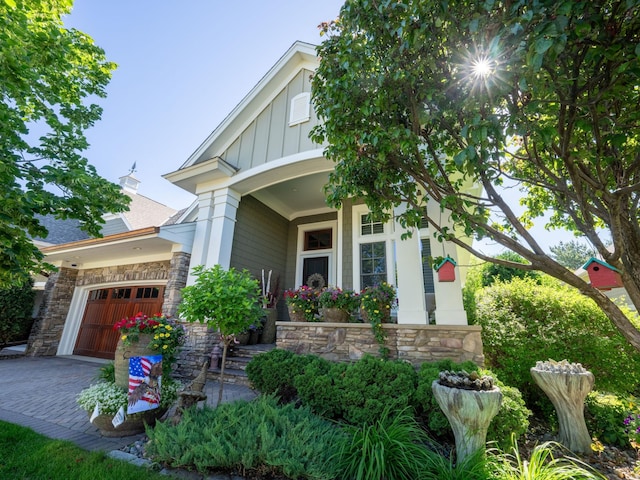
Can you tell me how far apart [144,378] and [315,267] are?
5405 mm

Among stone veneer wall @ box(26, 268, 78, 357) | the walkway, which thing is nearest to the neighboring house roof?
stone veneer wall @ box(26, 268, 78, 357)

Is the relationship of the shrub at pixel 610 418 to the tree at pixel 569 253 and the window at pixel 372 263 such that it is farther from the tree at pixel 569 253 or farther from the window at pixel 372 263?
the tree at pixel 569 253

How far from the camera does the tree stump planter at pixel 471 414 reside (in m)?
2.55

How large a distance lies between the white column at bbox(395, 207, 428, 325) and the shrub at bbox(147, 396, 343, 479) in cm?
215

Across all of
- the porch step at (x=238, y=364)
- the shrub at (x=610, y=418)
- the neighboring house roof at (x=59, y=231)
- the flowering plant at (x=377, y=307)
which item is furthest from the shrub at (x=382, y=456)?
the neighboring house roof at (x=59, y=231)

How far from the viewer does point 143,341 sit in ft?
11.9

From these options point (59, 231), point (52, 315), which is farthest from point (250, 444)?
point (59, 231)

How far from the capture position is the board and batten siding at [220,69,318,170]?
655 centimetres

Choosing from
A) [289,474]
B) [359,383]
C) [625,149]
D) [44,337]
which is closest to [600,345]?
[625,149]

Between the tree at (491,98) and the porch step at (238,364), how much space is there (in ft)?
12.7

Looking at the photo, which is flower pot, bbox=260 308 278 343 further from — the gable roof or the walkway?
the gable roof

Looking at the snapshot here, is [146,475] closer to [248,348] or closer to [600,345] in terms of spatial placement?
[248,348]

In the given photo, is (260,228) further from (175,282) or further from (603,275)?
(603,275)

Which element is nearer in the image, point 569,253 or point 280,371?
point 280,371
